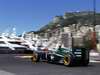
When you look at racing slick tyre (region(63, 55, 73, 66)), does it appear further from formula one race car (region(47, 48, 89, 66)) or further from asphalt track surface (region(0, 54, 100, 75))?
asphalt track surface (region(0, 54, 100, 75))

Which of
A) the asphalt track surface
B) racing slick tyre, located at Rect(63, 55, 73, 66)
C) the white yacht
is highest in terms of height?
the white yacht

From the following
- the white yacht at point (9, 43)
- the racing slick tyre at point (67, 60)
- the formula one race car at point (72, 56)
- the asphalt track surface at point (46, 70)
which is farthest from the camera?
the white yacht at point (9, 43)

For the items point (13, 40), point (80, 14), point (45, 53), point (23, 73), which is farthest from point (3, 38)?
point (23, 73)

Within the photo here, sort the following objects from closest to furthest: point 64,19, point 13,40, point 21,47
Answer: point 21,47, point 13,40, point 64,19

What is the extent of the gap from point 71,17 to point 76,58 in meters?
98.8

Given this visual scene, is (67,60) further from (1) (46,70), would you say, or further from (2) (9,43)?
(2) (9,43)

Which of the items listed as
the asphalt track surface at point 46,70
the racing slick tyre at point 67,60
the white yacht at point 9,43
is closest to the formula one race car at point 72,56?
the racing slick tyre at point 67,60

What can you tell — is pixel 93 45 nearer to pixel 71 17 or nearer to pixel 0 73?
pixel 0 73

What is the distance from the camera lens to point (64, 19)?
124562 millimetres

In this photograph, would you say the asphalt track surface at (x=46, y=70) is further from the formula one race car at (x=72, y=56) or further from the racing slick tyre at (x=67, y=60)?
the formula one race car at (x=72, y=56)

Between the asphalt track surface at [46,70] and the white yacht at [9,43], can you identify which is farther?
the white yacht at [9,43]

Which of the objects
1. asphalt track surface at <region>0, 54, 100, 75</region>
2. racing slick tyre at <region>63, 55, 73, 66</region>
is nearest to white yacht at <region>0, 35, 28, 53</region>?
racing slick tyre at <region>63, 55, 73, 66</region>

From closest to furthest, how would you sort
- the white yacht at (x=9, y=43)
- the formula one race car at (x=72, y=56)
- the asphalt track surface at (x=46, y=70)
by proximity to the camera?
the asphalt track surface at (x=46, y=70) < the formula one race car at (x=72, y=56) < the white yacht at (x=9, y=43)

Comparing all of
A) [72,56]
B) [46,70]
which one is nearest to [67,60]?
[72,56]
